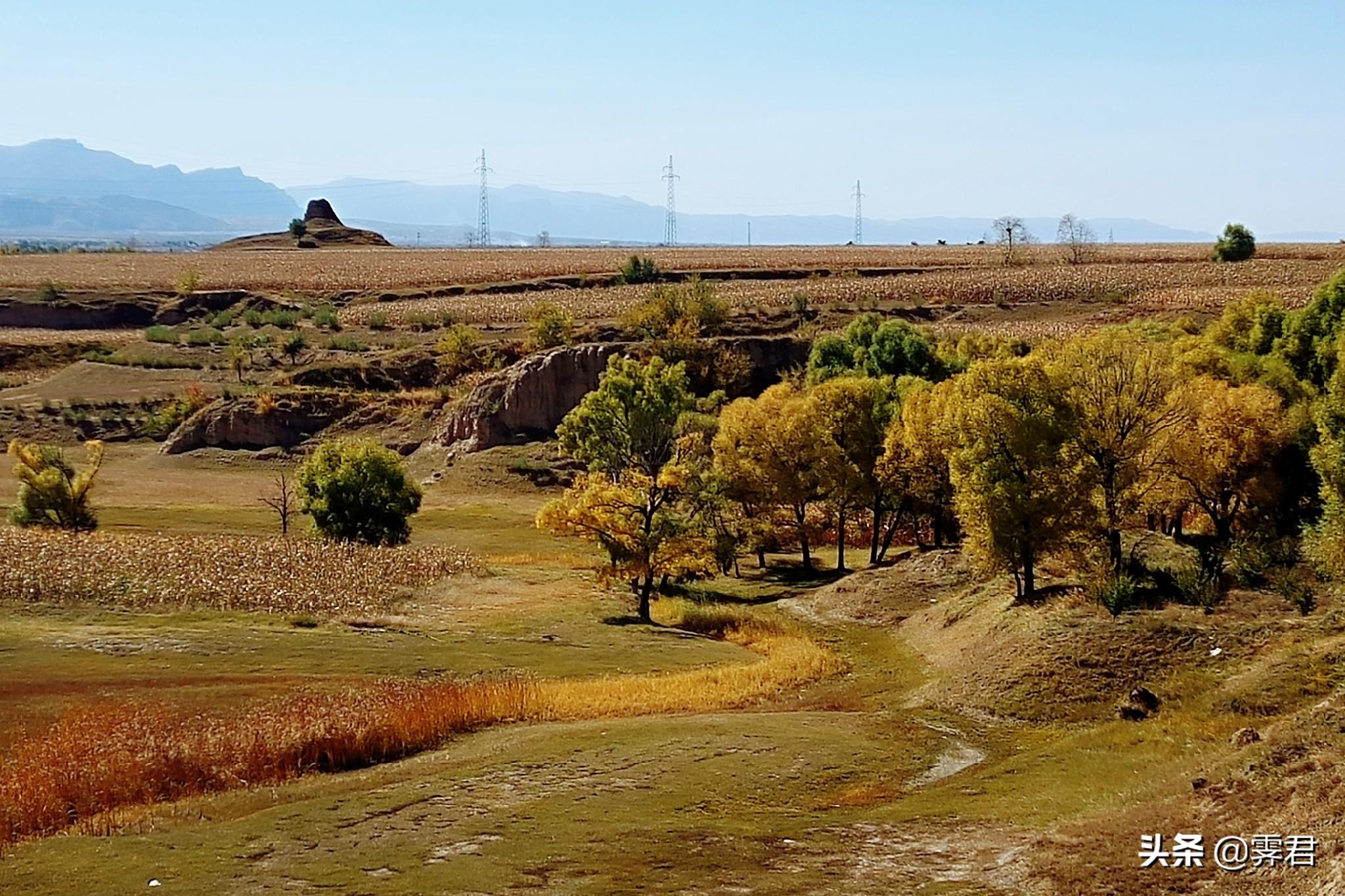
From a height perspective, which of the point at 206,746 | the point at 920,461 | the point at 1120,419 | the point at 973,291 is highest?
the point at 973,291

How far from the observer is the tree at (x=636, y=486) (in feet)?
154

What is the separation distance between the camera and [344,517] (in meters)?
56.6

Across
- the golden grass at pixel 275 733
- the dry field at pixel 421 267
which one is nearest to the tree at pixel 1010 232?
the dry field at pixel 421 267

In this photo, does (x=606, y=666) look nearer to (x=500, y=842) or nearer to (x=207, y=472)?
(x=500, y=842)

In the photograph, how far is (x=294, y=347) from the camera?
110375 mm

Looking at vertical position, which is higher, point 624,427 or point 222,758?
point 624,427

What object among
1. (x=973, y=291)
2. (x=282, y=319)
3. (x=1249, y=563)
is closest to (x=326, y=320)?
(x=282, y=319)

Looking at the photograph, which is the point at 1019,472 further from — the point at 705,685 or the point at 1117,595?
the point at 705,685

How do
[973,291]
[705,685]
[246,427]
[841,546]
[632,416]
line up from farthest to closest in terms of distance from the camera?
[973,291] → [246,427] → [841,546] → [632,416] → [705,685]

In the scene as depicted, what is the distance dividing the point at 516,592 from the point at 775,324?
2554 inches

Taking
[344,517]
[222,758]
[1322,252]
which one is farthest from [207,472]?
[1322,252]

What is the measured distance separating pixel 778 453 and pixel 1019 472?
1725 centimetres

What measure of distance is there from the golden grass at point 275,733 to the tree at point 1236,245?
427 ft

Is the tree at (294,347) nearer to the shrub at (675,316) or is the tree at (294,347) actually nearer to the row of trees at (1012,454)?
the shrub at (675,316)
